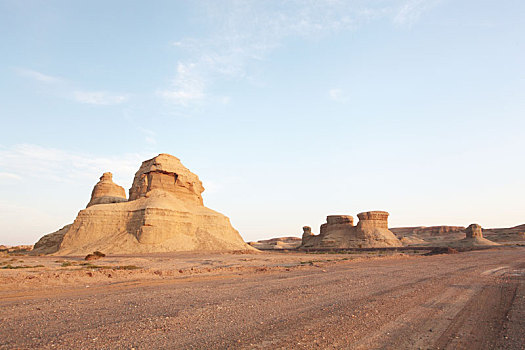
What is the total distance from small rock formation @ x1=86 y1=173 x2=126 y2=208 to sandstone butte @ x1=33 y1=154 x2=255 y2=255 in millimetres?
331

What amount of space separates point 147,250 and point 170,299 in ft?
120

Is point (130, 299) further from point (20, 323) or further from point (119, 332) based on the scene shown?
point (119, 332)

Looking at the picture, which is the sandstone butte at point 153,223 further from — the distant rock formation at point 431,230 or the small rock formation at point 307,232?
the distant rock formation at point 431,230

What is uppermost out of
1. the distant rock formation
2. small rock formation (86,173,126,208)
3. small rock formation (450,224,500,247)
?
small rock formation (86,173,126,208)

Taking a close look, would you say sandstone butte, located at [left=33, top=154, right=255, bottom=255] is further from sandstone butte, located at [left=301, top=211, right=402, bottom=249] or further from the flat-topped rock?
sandstone butte, located at [left=301, top=211, right=402, bottom=249]

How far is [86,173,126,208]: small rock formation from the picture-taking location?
197 feet

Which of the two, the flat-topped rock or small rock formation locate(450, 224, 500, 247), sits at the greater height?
the flat-topped rock

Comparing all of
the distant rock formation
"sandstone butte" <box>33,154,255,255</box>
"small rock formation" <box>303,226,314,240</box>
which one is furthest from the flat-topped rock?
the distant rock formation

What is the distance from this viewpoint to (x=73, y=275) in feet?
46.6

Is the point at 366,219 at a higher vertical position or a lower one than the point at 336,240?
higher

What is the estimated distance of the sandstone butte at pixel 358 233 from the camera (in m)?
71.8

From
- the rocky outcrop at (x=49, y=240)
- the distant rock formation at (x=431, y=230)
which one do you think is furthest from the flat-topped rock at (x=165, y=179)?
the distant rock formation at (x=431, y=230)

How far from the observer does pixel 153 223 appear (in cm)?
4503

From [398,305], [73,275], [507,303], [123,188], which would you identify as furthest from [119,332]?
[123,188]
